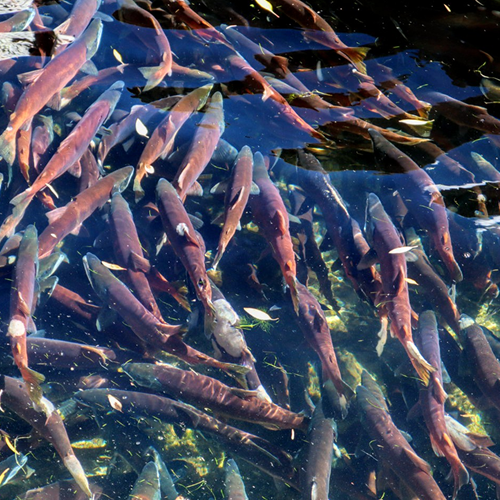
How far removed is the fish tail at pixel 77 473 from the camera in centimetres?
310

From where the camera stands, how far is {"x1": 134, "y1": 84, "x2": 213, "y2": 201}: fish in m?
3.96

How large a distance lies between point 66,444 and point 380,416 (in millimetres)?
2668

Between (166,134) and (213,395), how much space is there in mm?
2535

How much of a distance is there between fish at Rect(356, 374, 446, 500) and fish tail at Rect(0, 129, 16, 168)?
156 inches

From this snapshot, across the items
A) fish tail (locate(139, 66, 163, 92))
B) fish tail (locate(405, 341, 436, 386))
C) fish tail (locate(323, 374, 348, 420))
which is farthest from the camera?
fish tail (locate(139, 66, 163, 92))

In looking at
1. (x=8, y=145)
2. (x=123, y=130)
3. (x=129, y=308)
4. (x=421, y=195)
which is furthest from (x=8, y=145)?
(x=421, y=195)

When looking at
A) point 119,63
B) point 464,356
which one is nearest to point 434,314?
point 464,356

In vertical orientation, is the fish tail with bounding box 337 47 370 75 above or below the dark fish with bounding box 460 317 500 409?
above

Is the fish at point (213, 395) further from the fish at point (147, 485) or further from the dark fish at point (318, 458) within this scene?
the fish at point (147, 485)

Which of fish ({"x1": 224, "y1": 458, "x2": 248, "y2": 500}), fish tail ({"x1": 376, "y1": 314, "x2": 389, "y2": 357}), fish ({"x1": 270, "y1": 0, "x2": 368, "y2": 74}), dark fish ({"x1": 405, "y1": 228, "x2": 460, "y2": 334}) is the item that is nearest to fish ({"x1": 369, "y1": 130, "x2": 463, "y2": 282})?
dark fish ({"x1": 405, "y1": 228, "x2": 460, "y2": 334})

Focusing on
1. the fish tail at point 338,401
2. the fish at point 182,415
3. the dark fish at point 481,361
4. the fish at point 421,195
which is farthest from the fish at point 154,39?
the dark fish at point 481,361

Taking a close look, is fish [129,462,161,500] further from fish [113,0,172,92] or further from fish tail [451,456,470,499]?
fish [113,0,172,92]

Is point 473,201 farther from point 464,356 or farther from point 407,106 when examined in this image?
point 464,356

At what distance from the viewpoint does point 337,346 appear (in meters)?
4.27
